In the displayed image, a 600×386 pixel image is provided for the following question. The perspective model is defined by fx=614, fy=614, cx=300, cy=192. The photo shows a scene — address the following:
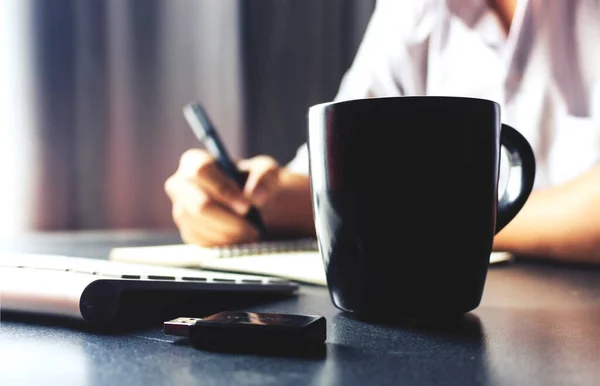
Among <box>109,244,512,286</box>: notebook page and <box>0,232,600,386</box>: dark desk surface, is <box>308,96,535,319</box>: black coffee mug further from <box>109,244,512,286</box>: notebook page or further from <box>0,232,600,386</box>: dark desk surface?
<box>109,244,512,286</box>: notebook page

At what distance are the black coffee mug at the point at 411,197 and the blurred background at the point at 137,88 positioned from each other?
4.02ft

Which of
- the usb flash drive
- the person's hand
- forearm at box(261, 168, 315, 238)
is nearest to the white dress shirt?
forearm at box(261, 168, 315, 238)

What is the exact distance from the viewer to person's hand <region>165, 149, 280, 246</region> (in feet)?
2.60

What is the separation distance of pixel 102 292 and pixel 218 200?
1.69 feet

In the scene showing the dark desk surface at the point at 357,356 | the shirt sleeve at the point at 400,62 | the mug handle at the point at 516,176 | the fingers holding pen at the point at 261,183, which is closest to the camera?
the dark desk surface at the point at 357,356

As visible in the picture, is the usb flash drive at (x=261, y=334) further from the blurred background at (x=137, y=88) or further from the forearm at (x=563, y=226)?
the blurred background at (x=137, y=88)

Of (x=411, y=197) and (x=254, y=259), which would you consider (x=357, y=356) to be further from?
(x=254, y=259)

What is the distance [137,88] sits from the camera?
5.47 feet

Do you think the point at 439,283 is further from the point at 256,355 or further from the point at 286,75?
the point at 286,75

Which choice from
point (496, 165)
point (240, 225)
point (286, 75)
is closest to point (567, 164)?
point (240, 225)

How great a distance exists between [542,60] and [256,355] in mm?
901

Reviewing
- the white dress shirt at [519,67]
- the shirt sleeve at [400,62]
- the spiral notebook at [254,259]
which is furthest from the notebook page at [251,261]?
the shirt sleeve at [400,62]

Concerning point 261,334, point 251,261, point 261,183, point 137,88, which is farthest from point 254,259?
point 137,88

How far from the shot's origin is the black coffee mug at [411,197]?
1.02ft
